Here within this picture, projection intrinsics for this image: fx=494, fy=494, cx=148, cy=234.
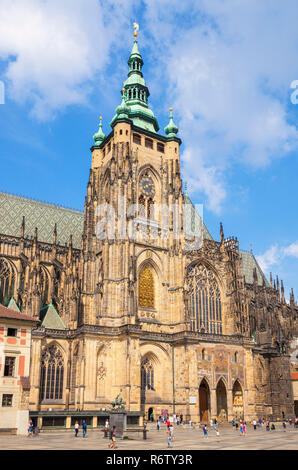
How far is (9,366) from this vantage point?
34.2 metres

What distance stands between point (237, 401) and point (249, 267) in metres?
27.4

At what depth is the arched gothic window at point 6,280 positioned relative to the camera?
51438mm

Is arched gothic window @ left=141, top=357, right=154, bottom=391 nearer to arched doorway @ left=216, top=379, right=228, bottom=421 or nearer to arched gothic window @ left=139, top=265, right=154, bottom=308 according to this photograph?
arched gothic window @ left=139, top=265, right=154, bottom=308

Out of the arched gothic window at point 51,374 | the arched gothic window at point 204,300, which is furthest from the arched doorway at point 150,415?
the arched gothic window at point 204,300

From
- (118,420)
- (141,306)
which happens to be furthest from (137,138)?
(118,420)

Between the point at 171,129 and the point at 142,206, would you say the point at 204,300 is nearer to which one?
the point at 142,206

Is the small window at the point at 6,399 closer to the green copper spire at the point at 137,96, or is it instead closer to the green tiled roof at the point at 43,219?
the green tiled roof at the point at 43,219

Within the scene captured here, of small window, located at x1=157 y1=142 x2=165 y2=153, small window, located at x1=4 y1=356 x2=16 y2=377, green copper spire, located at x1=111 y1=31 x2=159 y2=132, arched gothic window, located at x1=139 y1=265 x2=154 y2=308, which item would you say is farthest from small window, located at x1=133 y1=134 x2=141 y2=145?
small window, located at x1=4 y1=356 x2=16 y2=377

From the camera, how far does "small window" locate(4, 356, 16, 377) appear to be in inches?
1339

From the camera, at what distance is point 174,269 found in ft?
172

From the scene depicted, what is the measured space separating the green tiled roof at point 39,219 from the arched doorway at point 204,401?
911 inches
